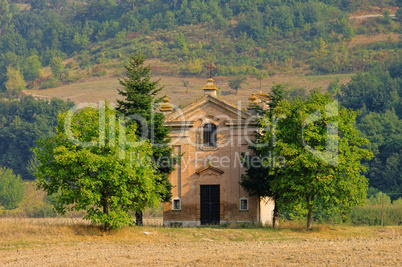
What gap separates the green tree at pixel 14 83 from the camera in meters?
182

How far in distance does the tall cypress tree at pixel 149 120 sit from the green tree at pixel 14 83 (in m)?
147

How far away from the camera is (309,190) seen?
38406 millimetres

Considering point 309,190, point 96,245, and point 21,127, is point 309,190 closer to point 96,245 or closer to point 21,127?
point 96,245

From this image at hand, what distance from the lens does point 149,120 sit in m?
41.8

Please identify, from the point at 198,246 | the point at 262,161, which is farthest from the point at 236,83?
the point at 198,246

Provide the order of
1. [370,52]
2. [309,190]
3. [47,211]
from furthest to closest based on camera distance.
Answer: [370,52], [47,211], [309,190]

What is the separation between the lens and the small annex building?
44156mm

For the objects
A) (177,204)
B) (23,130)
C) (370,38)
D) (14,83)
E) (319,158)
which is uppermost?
(370,38)

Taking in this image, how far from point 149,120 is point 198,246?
11.3 meters

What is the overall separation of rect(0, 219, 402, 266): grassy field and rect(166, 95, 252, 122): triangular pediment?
8438mm

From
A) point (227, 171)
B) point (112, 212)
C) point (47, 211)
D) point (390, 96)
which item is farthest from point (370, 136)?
point (112, 212)

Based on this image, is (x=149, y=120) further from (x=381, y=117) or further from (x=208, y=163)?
(x=381, y=117)

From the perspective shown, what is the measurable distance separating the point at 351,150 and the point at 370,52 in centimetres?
14191

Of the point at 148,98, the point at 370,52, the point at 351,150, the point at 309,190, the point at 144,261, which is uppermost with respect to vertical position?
the point at 370,52
